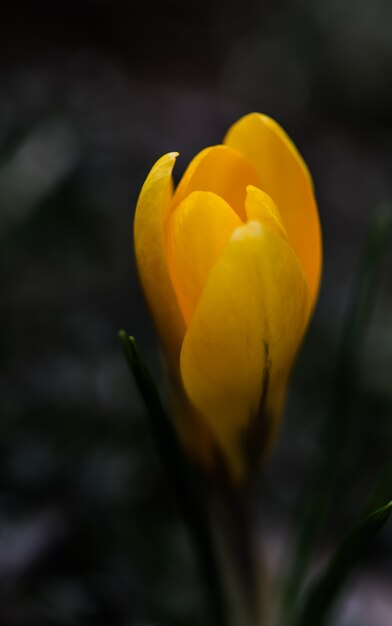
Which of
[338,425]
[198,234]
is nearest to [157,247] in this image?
[198,234]

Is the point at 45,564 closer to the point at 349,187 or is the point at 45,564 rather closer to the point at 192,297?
the point at 192,297

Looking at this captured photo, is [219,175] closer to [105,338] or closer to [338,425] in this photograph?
[338,425]

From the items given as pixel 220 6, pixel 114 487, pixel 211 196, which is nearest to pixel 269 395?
pixel 211 196

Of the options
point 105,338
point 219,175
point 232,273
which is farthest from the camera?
point 105,338

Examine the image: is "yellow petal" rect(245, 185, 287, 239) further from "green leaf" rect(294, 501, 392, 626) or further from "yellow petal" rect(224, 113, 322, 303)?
"green leaf" rect(294, 501, 392, 626)

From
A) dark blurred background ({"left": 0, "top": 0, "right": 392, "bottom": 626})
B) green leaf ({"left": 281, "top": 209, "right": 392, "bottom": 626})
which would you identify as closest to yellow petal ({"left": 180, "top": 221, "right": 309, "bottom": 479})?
green leaf ({"left": 281, "top": 209, "right": 392, "bottom": 626})

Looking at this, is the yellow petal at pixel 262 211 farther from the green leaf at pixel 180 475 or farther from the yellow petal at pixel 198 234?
the green leaf at pixel 180 475
